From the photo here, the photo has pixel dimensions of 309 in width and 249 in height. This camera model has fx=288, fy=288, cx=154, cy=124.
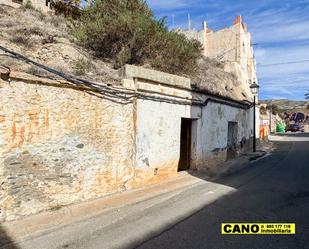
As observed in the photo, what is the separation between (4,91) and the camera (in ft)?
17.7

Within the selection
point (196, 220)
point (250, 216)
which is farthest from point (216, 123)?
point (196, 220)

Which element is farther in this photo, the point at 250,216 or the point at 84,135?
the point at 84,135

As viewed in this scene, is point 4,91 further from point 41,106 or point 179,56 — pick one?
point 179,56

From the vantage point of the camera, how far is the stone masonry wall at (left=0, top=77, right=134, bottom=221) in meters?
5.51

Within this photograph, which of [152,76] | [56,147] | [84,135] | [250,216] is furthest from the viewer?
[152,76]

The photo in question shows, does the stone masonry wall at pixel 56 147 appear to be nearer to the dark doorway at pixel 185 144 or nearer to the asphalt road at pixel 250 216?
the asphalt road at pixel 250 216

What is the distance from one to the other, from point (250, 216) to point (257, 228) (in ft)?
2.03

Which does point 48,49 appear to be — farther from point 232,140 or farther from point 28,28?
point 232,140

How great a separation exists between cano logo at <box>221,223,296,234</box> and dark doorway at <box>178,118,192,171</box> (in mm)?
5899

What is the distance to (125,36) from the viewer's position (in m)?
12.2

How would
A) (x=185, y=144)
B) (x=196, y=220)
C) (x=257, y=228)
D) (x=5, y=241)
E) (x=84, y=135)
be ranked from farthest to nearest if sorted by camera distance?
1. (x=185, y=144)
2. (x=84, y=135)
3. (x=196, y=220)
4. (x=257, y=228)
5. (x=5, y=241)

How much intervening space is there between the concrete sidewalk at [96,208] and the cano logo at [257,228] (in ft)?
6.98

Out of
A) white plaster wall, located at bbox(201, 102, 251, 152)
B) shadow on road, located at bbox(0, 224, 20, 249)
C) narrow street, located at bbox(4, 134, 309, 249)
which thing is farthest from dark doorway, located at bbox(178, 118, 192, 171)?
shadow on road, located at bbox(0, 224, 20, 249)

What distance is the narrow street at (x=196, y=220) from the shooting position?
4.71 m
